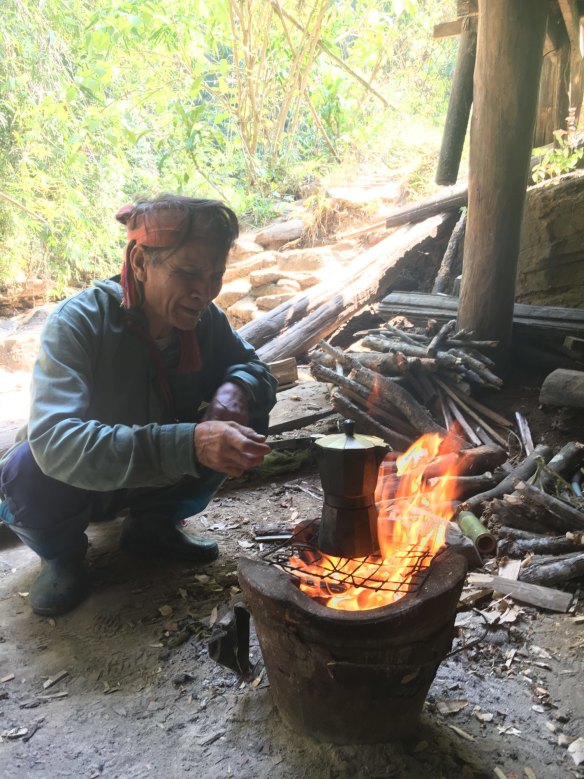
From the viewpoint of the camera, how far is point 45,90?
729 cm

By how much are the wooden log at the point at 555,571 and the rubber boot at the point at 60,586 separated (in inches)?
76.6

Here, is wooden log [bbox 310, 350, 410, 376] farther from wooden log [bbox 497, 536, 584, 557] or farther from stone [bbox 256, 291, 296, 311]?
stone [bbox 256, 291, 296, 311]

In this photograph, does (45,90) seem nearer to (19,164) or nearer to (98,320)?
→ (19,164)

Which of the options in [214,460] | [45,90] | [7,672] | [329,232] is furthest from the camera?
[329,232]

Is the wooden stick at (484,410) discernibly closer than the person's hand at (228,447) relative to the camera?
No

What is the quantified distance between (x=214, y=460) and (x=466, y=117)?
4.20m

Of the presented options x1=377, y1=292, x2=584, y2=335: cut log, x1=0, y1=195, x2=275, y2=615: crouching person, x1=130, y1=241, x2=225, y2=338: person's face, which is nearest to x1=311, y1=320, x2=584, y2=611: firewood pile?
x1=377, y1=292, x2=584, y2=335: cut log

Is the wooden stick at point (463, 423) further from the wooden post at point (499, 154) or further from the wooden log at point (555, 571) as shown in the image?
the wooden log at point (555, 571)

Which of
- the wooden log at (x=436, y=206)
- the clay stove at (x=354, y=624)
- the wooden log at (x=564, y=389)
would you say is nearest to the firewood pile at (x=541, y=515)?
the wooden log at (x=564, y=389)

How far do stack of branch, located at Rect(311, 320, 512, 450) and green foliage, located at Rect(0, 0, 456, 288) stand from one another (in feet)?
12.5

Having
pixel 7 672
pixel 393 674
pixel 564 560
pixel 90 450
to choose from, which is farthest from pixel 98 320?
pixel 564 560

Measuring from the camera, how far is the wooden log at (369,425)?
3.98 m

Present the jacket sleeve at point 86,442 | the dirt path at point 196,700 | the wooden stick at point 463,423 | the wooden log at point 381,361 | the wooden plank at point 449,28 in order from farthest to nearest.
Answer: the wooden plank at point 449,28
the wooden log at point 381,361
the wooden stick at point 463,423
the jacket sleeve at point 86,442
the dirt path at point 196,700

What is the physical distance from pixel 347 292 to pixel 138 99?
154 inches
